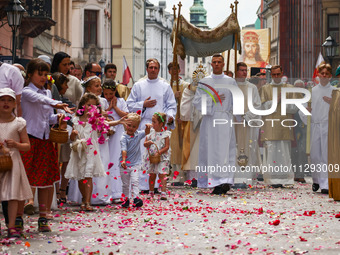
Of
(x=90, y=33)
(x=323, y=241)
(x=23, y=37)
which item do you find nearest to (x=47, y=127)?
(x=323, y=241)

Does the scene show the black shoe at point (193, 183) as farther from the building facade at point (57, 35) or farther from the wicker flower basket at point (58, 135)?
the building facade at point (57, 35)

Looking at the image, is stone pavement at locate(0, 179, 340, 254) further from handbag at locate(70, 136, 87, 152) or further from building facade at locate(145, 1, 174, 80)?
building facade at locate(145, 1, 174, 80)

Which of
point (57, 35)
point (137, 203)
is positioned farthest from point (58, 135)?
point (57, 35)

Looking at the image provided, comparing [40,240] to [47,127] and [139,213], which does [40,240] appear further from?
[139,213]

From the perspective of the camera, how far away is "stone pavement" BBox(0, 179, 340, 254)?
8102mm

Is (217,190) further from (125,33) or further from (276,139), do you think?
(125,33)

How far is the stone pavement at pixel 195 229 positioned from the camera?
8102mm

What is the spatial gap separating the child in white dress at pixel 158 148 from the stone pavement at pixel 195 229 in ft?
1.51

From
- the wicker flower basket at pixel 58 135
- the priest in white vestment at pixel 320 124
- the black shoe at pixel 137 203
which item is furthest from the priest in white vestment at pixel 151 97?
the wicker flower basket at pixel 58 135

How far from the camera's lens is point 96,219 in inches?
410

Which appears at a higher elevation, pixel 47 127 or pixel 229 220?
pixel 47 127

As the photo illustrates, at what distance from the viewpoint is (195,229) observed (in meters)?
9.45

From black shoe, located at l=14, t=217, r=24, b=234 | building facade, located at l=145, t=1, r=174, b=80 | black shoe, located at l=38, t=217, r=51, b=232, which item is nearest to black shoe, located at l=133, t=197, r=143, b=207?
black shoe, located at l=38, t=217, r=51, b=232

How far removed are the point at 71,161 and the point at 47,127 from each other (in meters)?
1.80
